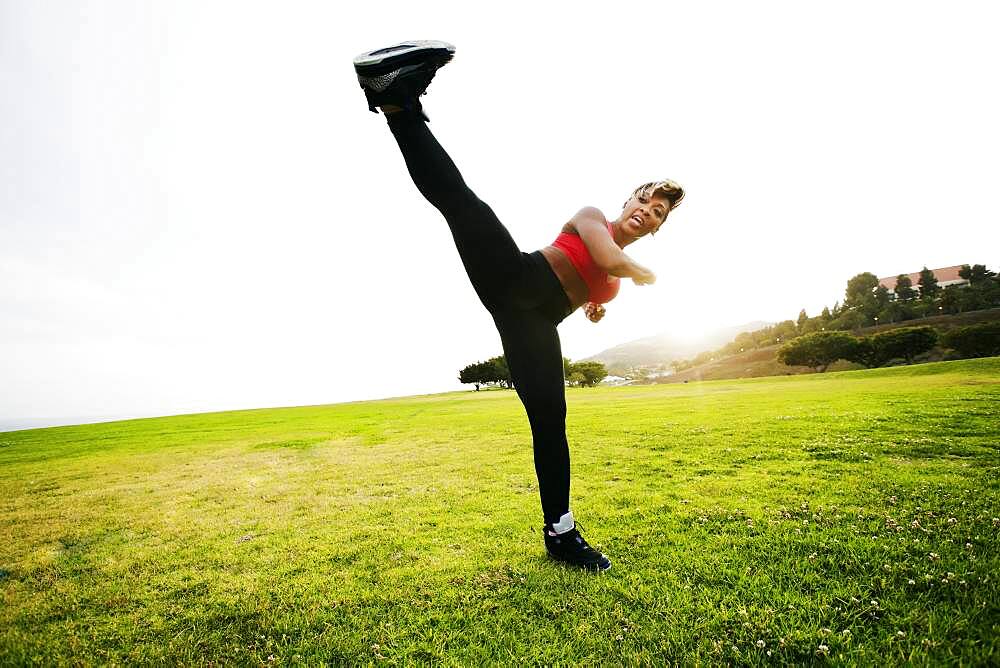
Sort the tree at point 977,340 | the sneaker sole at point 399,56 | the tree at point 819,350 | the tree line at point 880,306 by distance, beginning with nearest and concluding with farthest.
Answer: the sneaker sole at point 399,56 → the tree at point 977,340 → the tree at point 819,350 → the tree line at point 880,306

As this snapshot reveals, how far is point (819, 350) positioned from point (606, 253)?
7180cm

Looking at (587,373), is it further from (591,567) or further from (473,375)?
(591,567)

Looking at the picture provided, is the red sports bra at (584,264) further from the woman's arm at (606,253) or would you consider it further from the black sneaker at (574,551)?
the black sneaker at (574,551)

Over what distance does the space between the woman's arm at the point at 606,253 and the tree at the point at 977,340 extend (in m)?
64.7

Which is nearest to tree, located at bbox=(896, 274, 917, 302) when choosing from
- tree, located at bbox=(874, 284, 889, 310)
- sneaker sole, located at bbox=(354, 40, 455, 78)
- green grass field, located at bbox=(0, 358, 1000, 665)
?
tree, located at bbox=(874, 284, 889, 310)

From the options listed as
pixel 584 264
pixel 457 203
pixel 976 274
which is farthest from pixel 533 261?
pixel 976 274

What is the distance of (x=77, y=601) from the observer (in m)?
3.21

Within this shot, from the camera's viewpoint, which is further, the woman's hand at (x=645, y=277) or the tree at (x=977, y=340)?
the tree at (x=977, y=340)

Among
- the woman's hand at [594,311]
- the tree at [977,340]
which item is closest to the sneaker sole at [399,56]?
the woman's hand at [594,311]

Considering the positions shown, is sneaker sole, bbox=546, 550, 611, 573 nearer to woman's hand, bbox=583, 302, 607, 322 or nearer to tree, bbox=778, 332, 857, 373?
woman's hand, bbox=583, 302, 607, 322

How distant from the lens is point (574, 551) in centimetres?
324

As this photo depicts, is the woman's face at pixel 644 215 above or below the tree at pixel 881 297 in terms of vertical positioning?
below

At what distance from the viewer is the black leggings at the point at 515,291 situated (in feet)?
9.66

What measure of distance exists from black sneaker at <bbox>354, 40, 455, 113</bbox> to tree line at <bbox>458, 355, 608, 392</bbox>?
82.8 m
